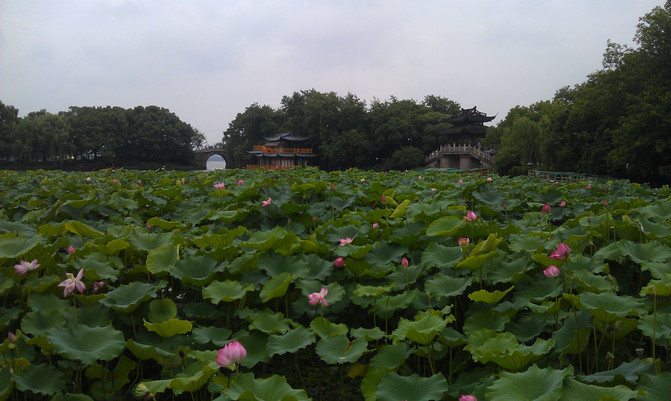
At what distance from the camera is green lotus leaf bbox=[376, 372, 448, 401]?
125 centimetres

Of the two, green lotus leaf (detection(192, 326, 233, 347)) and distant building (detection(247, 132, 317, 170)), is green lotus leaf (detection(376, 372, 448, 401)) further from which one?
distant building (detection(247, 132, 317, 170))

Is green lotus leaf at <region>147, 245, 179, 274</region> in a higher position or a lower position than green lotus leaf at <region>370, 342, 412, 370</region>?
higher

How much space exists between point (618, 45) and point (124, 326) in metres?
22.8

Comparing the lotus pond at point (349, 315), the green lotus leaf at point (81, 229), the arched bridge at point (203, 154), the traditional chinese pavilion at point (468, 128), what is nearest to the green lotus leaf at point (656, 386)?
the lotus pond at point (349, 315)

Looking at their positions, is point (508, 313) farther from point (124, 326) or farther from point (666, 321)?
point (124, 326)

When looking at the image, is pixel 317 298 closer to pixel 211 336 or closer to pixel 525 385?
pixel 211 336

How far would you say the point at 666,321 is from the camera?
4.47ft

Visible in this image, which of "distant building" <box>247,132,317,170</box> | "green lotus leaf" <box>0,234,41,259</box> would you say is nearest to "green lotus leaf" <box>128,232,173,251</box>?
"green lotus leaf" <box>0,234,41,259</box>

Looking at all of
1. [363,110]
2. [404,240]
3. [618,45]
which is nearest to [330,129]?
[363,110]

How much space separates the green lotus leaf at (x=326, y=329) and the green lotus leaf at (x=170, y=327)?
41 centimetres

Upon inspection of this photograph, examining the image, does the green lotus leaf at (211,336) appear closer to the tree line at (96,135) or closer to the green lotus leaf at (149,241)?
the green lotus leaf at (149,241)

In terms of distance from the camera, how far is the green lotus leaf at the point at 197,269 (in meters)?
1.78

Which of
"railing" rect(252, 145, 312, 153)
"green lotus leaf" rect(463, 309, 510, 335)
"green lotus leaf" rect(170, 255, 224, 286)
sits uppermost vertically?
"railing" rect(252, 145, 312, 153)

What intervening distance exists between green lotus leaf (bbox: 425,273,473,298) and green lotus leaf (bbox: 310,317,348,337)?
369 mm
